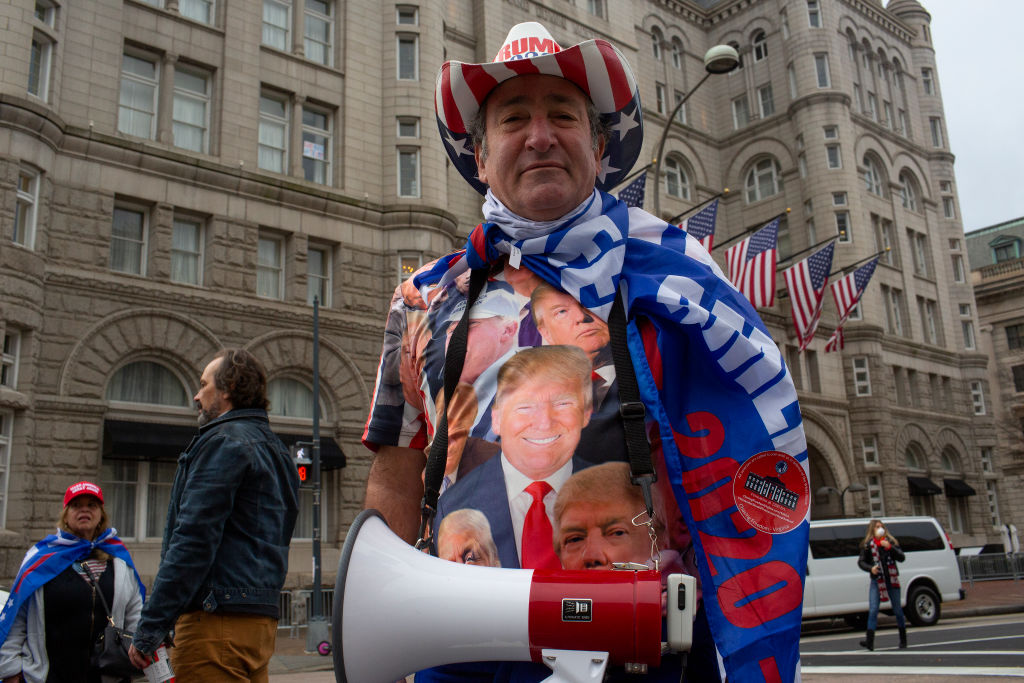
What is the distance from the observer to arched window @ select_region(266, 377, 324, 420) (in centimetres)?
2311

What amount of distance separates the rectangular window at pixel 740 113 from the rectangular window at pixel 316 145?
87.3 ft

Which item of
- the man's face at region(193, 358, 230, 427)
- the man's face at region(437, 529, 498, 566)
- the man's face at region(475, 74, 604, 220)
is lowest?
the man's face at region(437, 529, 498, 566)

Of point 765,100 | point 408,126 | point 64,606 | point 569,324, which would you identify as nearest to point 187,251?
point 408,126

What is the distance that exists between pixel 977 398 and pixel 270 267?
40038mm

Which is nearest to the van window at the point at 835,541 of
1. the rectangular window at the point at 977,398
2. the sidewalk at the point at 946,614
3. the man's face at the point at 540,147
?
the sidewalk at the point at 946,614

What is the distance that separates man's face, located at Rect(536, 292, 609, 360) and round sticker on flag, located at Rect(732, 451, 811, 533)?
1.56ft

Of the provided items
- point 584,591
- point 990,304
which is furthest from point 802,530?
point 990,304

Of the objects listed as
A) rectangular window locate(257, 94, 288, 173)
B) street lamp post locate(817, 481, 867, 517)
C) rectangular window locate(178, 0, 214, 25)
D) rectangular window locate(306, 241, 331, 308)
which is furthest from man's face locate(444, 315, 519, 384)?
street lamp post locate(817, 481, 867, 517)

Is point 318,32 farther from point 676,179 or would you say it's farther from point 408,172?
point 676,179

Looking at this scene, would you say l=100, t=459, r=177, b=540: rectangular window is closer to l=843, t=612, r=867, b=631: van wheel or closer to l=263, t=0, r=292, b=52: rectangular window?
l=263, t=0, r=292, b=52: rectangular window

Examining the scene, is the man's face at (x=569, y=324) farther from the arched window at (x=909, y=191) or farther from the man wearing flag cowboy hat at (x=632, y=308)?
the arched window at (x=909, y=191)

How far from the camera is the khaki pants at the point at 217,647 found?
3.95m

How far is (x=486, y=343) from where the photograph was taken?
7.44 feet

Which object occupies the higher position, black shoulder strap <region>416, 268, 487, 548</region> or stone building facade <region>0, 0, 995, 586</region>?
stone building facade <region>0, 0, 995, 586</region>
